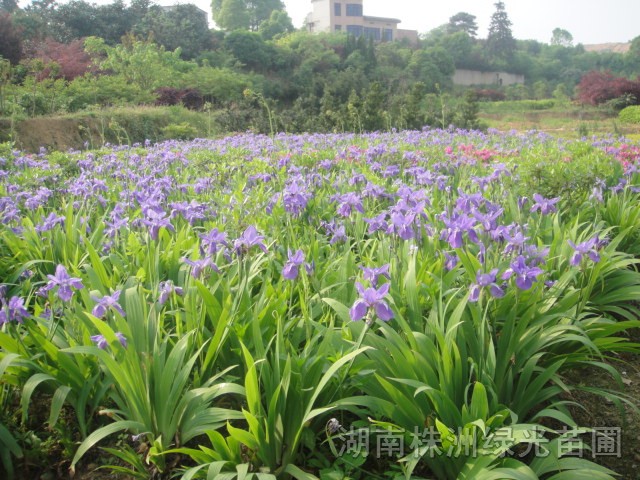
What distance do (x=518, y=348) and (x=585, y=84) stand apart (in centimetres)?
3336

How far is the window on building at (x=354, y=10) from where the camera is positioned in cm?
7369

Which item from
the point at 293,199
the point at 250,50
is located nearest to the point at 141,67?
the point at 250,50

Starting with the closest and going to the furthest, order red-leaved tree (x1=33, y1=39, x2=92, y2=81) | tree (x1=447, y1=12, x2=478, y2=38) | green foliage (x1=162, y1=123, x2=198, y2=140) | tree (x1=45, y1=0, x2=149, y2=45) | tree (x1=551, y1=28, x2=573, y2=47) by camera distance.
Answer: green foliage (x1=162, y1=123, x2=198, y2=140)
red-leaved tree (x1=33, y1=39, x2=92, y2=81)
tree (x1=45, y1=0, x2=149, y2=45)
tree (x1=447, y1=12, x2=478, y2=38)
tree (x1=551, y1=28, x2=573, y2=47)

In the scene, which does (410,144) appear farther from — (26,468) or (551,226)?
(26,468)

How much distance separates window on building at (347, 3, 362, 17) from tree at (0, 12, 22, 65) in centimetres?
6015

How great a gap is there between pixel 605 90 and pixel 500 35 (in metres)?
54.7

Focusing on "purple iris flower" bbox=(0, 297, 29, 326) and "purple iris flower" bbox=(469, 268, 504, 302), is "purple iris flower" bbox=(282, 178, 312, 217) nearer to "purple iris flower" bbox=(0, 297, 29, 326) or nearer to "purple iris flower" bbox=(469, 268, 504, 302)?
"purple iris flower" bbox=(469, 268, 504, 302)

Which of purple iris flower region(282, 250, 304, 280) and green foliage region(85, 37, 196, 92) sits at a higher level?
green foliage region(85, 37, 196, 92)

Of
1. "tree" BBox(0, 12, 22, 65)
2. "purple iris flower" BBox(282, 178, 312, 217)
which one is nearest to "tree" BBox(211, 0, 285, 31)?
"tree" BBox(0, 12, 22, 65)

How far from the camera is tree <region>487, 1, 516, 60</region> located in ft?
252

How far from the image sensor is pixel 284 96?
31.3 meters

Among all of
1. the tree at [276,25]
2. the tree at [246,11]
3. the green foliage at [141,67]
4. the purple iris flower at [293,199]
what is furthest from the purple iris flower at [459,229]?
the tree at [246,11]

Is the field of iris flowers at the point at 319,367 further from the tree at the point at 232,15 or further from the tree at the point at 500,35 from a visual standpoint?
the tree at the point at 500,35

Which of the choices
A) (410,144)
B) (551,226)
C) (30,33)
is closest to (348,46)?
(30,33)
